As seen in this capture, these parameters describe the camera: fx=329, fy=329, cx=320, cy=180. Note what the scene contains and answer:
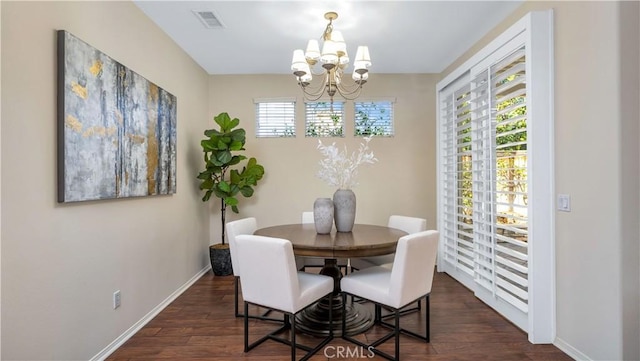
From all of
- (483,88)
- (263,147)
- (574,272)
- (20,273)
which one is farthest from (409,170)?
(20,273)

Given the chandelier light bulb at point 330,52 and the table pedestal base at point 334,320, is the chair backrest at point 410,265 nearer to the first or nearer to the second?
the table pedestal base at point 334,320

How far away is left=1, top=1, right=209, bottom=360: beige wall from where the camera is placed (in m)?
1.60

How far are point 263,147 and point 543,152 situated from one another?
10.7 ft

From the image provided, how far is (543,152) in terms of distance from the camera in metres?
2.38

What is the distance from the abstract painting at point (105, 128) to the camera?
1.88 meters

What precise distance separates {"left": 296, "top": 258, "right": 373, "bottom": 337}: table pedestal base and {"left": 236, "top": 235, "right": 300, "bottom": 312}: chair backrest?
0.51 meters

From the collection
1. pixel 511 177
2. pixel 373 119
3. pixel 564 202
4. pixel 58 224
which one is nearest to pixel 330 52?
pixel 511 177

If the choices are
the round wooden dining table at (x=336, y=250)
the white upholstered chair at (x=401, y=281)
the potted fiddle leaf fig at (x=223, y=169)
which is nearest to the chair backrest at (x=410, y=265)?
the white upholstered chair at (x=401, y=281)

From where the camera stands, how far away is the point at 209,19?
2955 mm

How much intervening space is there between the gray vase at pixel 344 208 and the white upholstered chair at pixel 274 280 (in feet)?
2.27

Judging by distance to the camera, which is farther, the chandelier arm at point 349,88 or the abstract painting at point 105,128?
the chandelier arm at point 349,88

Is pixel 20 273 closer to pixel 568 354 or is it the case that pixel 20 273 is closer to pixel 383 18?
pixel 383 18

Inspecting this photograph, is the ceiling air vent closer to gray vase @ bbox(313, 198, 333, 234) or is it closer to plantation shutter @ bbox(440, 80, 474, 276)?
gray vase @ bbox(313, 198, 333, 234)

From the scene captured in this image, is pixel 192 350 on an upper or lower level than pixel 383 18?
lower
